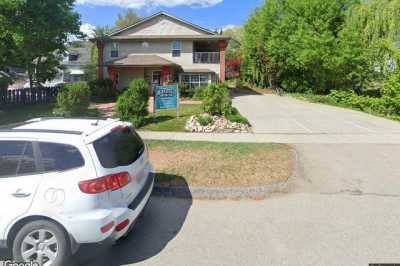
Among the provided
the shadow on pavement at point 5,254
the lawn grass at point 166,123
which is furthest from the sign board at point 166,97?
the shadow on pavement at point 5,254

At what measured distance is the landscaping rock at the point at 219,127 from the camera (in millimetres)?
12234

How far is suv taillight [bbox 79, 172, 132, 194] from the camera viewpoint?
3.36m

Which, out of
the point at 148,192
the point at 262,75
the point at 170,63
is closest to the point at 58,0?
the point at 170,63

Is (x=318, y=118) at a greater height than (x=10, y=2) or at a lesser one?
lesser

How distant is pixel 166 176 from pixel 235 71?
122ft

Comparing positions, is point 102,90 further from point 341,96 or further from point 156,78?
point 341,96

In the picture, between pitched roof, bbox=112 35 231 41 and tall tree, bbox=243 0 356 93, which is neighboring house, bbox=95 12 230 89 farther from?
tall tree, bbox=243 0 356 93

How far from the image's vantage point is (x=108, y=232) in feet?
11.2

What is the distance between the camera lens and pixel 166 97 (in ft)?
45.9

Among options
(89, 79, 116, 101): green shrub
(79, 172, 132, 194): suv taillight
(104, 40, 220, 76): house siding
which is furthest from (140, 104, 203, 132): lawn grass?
(104, 40, 220, 76): house siding

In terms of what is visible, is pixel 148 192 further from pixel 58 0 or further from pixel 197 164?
pixel 58 0

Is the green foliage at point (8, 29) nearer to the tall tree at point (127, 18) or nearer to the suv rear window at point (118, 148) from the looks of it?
the suv rear window at point (118, 148)

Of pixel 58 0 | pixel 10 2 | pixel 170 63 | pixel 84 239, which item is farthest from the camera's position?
pixel 170 63

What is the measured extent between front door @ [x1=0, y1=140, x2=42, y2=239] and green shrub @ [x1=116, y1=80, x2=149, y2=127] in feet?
29.2
